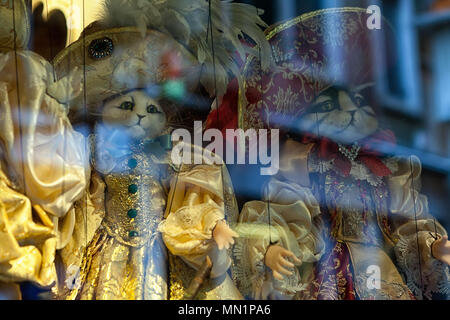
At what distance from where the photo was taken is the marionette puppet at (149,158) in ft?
12.0

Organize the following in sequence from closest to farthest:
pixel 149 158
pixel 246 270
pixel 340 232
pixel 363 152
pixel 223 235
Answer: pixel 223 235
pixel 246 270
pixel 149 158
pixel 340 232
pixel 363 152

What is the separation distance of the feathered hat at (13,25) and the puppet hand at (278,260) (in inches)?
47.7

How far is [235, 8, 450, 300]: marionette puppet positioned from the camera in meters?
3.82

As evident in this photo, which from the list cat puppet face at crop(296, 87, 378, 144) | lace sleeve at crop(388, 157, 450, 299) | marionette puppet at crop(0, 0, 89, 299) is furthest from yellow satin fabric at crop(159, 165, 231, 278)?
lace sleeve at crop(388, 157, 450, 299)

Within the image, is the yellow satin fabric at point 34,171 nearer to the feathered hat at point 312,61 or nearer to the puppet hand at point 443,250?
Answer: the feathered hat at point 312,61

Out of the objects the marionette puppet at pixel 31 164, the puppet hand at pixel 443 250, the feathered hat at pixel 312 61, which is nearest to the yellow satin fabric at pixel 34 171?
the marionette puppet at pixel 31 164

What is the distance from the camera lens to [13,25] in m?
3.78

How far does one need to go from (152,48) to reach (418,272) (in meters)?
1.35

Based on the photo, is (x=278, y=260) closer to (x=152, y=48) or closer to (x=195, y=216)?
(x=195, y=216)

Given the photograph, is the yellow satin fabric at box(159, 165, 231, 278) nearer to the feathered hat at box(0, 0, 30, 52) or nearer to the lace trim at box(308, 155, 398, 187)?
the lace trim at box(308, 155, 398, 187)

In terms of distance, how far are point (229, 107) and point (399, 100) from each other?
696 millimetres

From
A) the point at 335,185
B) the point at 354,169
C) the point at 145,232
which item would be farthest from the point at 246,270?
the point at 354,169

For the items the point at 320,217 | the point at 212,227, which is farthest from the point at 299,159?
the point at 212,227

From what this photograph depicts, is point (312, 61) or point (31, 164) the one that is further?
point (312, 61)
